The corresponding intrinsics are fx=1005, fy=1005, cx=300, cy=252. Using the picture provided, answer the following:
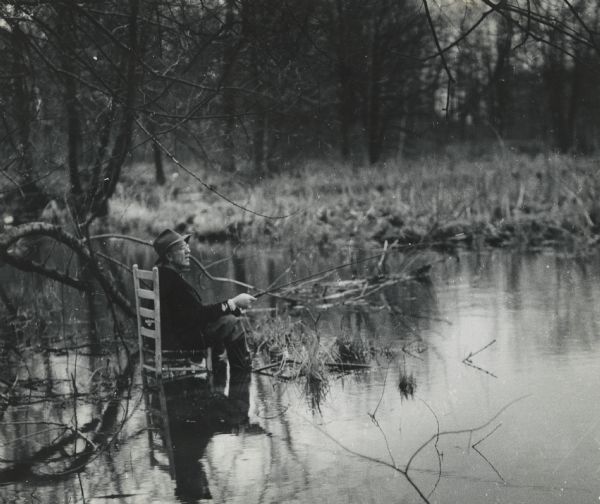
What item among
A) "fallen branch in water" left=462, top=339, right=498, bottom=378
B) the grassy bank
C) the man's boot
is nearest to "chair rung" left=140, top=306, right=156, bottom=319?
the man's boot

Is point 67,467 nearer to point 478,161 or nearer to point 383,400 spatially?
point 383,400

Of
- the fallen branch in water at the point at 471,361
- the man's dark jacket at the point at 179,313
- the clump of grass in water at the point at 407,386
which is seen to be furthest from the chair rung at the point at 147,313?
the fallen branch in water at the point at 471,361

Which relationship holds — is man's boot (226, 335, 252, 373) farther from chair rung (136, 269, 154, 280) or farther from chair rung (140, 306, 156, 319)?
chair rung (136, 269, 154, 280)

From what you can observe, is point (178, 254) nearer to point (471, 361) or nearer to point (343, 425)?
point (343, 425)

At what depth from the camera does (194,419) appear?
7668mm

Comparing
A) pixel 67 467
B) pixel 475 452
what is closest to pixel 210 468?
pixel 67 467

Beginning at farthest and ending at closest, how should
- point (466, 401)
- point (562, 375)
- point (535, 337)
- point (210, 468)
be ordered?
1. point (535, 337)
2. point (562, 375)
3. point (466, 401)
4. point (210, 468)

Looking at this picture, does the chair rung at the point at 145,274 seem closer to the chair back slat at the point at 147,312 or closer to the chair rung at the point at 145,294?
the chair rung at the point at 145,294

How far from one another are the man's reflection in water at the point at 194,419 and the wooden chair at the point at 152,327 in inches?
6.7

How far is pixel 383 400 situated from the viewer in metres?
8.08

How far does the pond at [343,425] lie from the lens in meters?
5.89

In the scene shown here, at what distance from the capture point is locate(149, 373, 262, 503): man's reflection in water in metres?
6.14

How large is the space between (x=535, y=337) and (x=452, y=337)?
90 centimetres

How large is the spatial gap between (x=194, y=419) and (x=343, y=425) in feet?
3.84
